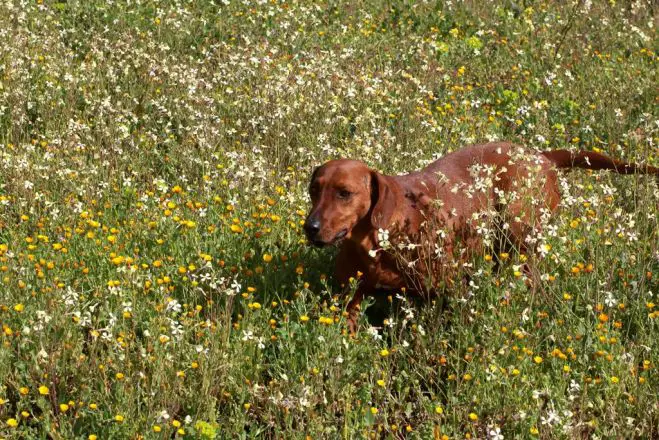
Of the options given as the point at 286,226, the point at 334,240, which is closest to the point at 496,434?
the point at 334,240

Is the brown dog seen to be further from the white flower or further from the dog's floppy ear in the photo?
the white flower

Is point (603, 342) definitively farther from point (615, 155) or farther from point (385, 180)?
point (615, 155)

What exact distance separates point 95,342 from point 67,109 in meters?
3.43

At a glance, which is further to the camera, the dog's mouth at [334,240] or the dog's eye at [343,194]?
the dog's eye at [343,194]

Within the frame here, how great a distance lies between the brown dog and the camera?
14.9ft

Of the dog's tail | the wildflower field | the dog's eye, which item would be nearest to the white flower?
the wildflower field

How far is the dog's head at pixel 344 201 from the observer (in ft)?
15.0

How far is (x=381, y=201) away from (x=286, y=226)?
103 centimetres

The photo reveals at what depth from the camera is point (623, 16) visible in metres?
10.1

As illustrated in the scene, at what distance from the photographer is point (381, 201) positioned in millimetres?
4738

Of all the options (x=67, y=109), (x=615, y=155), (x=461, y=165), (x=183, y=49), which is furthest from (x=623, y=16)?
(x=67, y=109)

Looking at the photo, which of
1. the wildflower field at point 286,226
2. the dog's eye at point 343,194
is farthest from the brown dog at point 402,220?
the wildflower field at point 286,226

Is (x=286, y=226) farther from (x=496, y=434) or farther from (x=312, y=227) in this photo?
(x=496, y=434)

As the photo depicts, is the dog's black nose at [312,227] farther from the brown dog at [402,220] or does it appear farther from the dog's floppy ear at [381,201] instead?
the dog's floppy ear at [381,201]
